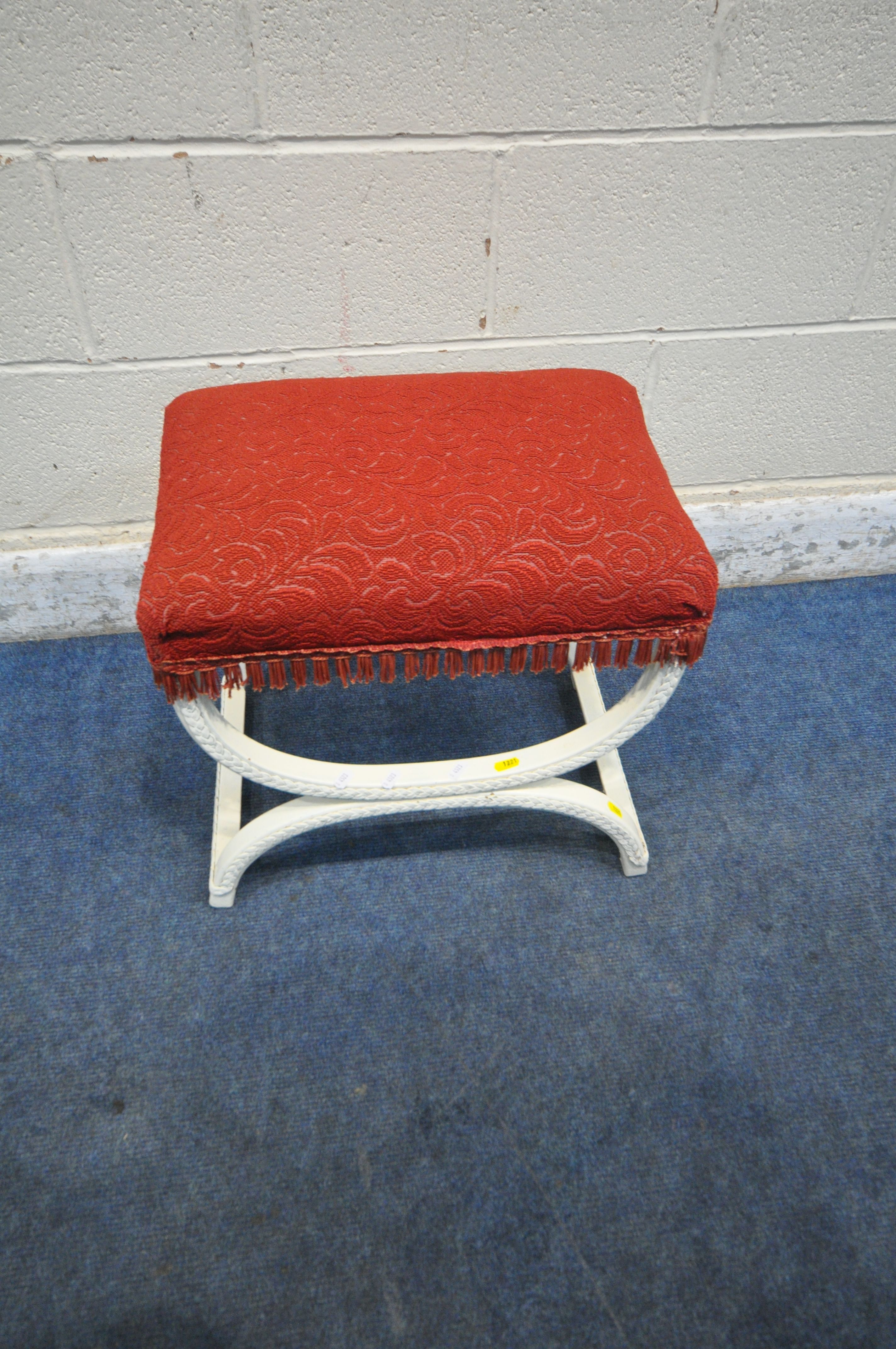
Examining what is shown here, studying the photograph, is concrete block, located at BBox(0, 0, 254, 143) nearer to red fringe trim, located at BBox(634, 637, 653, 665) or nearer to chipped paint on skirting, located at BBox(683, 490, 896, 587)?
red fringe trim, located at BBox(634, 637, 653, 665)

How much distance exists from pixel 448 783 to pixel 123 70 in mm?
912

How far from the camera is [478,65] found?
0.98 m

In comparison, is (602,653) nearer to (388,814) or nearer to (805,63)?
(388,814)

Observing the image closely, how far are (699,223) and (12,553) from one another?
116 cm

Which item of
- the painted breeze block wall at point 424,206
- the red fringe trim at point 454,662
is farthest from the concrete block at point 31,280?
the red fringe trim at point 454,662

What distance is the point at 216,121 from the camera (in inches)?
39.0

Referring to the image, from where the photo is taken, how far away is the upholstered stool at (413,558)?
0.78m

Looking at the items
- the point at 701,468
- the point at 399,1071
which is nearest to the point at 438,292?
the point at 701,468

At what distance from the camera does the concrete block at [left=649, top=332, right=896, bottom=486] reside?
130cm

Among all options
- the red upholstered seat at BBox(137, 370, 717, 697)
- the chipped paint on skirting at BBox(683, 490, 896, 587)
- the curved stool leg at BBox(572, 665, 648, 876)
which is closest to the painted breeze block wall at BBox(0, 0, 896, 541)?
the chipped paint on skirting at BBox(683, 490, 896, 587)

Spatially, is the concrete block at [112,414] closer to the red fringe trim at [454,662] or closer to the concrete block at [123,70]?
the concrete block at [123,70]

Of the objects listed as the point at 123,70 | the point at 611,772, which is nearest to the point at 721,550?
the point at 611,772

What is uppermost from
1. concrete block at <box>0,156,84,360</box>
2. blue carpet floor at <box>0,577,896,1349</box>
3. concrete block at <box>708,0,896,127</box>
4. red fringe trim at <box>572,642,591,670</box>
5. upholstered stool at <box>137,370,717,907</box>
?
concrete block at <box>708,0,896,127</box>

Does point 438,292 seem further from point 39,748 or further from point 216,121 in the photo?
point 39,748
